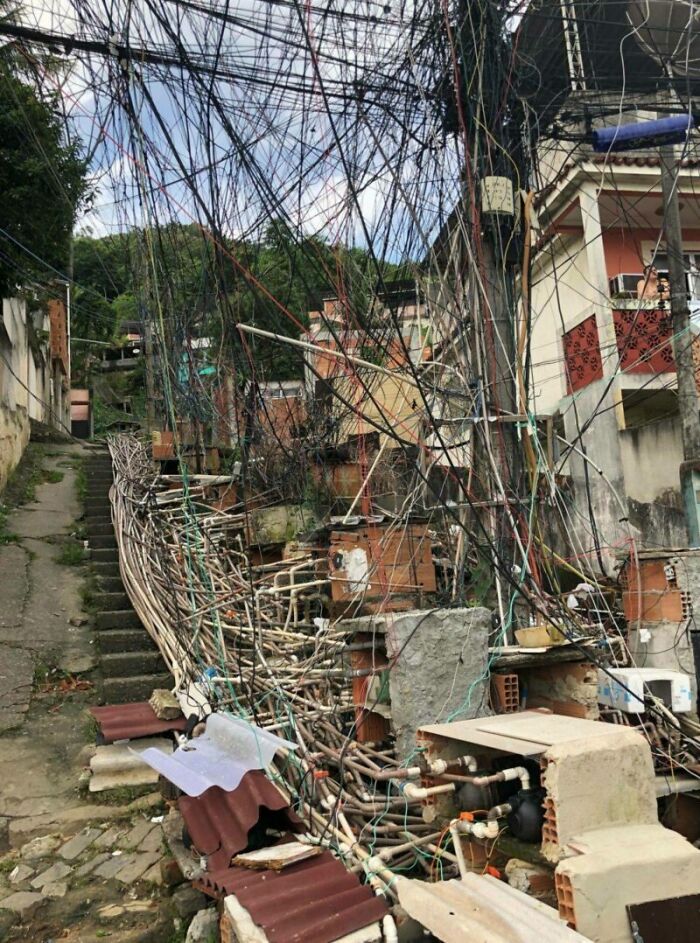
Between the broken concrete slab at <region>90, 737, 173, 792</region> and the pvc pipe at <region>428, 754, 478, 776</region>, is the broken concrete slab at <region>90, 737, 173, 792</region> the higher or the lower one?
the lower one

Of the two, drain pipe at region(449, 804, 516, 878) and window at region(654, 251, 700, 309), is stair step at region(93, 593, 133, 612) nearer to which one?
drain pipe at region(449, 804, 516, 878)

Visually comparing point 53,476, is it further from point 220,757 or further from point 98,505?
point 220,757

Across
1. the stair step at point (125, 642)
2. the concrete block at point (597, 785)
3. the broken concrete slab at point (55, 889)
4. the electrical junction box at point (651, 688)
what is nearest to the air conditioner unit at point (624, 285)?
the electrical junction box at point (651, 688)

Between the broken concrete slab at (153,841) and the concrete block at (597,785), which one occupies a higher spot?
the concrete block at (597,785)

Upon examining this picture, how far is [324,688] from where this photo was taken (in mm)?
4316

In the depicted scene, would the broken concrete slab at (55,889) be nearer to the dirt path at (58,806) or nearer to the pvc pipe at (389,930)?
the dirt path at (58,806)

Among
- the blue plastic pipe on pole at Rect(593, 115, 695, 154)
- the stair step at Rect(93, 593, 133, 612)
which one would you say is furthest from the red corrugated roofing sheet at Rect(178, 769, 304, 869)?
the blue plastic pipe on pole at Rect(593, 115, 695, 154)

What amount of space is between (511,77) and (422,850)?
4.84 meters

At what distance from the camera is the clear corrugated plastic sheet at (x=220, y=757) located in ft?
10.4

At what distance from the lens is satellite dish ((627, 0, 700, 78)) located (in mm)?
5652

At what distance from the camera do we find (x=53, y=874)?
3412mm

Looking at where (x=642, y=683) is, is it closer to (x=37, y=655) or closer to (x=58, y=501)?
(x=37, y=655)

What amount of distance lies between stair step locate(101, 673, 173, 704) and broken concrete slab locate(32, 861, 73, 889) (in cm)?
164

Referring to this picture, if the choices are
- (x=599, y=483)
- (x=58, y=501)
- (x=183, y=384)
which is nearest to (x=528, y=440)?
(x=183, y=384)
